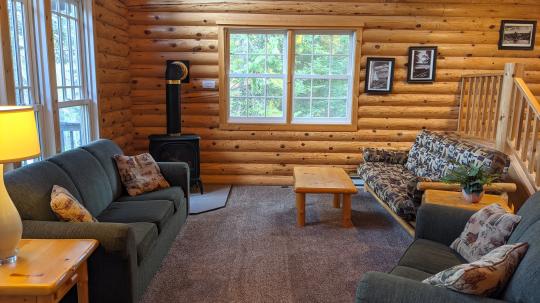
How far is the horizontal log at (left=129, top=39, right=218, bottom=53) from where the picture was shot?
18.0ft

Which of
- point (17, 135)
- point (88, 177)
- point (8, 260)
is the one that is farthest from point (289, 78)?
point (8, 260)

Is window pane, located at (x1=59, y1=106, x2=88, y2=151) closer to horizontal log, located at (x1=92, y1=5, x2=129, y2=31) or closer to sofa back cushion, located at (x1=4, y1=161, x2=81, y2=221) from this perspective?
horizontal log, located at (x1=92, y1=5, x2=129, y2=31)

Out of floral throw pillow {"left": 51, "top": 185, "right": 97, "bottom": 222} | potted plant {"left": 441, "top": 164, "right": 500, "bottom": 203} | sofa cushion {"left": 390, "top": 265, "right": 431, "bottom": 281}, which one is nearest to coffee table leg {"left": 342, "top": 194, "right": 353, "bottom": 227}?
potted plant {"left": 441, "top": 164, "right": 500, "bottom": 203}

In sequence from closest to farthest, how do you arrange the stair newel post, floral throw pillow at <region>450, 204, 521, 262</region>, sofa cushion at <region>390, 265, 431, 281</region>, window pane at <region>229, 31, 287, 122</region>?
1. sofa cushion at <region>390, 265, 431, 281</region>
2. floral throw pillow at <region>450, 204, 521, 262</region>
3. the stair newel post
4. window pane at <region>229, 31, 287, 122</region>

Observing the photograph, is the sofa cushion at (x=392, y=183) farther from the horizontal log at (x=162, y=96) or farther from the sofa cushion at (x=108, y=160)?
the sofa cushion at (x=108, y=160)

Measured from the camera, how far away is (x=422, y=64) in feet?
18.2

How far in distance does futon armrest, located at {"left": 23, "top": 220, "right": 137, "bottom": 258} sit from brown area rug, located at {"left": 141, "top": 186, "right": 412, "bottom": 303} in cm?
63

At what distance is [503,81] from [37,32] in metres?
4.60

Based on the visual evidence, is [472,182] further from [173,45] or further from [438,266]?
[173,45]

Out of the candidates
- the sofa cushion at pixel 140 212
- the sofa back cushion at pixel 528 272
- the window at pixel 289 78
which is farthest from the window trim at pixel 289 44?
the sofa back cushion at pixel 528 272

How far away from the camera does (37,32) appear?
339 centimetres

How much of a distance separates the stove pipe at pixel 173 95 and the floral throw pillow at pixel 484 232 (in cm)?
362

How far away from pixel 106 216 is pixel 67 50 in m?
1.97

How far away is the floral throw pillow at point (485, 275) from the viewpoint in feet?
5.41
